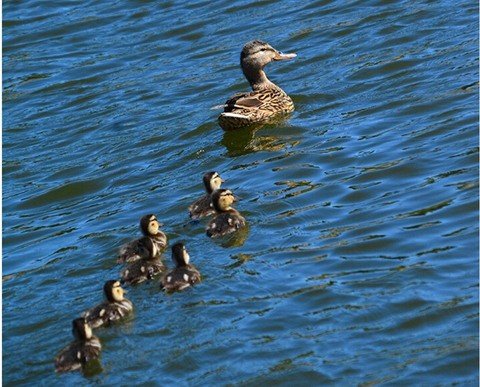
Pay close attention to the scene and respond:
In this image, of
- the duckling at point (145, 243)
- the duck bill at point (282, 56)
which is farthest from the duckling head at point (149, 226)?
the duck bill at point (282, 56)

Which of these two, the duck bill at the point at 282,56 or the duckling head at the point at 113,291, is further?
the duck bill at the point at 282,56

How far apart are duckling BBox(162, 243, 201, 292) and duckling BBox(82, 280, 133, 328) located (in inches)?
9.9

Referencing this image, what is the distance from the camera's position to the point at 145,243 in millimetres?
8188

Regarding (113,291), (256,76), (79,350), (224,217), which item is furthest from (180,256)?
(256,76)

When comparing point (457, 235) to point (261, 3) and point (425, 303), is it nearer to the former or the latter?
point (425, 303)

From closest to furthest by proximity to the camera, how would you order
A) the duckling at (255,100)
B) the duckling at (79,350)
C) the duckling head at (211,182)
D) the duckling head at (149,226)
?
1. the duckling at (79,350)
2. the duckling head at (149,226)
3. the duckling head at (211,182)
4. the duckling at (255,100)

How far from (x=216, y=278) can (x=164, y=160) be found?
291 centimetres

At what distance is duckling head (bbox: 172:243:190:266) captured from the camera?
7.83 meters

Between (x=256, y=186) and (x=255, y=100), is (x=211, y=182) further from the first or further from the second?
(x=255, y=100)

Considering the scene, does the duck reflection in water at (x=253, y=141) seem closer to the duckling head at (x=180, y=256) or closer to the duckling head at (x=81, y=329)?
the duckling head at (x=180, y=256)

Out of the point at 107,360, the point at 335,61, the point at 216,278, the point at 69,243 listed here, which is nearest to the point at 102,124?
the point at 335,61

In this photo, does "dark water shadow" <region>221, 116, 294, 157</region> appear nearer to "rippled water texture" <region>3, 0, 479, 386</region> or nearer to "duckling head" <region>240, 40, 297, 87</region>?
"rippled water texture" <region>3, 0, 479, 386</region>

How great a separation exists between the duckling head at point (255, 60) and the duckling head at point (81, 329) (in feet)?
16.1

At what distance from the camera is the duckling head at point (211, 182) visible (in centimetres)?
920
